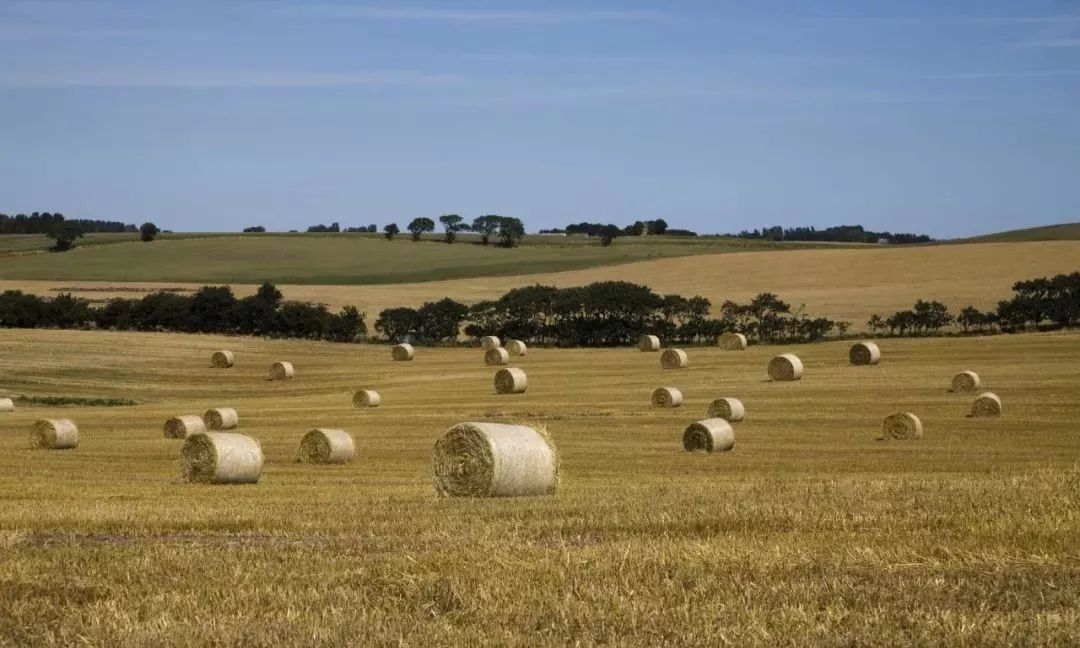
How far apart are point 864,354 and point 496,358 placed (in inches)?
605

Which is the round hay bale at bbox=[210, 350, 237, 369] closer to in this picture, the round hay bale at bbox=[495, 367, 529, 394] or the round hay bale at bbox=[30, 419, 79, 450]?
the round hay bale at bbox=[495, 367, 529, 394]

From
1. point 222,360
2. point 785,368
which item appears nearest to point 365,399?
point 785,368

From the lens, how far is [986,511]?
11.4 m

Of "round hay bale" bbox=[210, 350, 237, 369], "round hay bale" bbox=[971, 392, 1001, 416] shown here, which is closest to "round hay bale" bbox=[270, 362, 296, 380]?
"round hay bale" bbox=[210, 350, 237, 369]

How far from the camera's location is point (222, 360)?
5991cm

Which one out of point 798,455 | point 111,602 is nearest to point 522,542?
point 111,602

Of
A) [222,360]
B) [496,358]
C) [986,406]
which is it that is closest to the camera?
[986,406]

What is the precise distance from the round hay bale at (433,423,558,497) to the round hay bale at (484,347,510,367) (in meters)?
38.7

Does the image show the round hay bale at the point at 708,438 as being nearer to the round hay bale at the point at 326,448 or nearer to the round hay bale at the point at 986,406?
the round hay bale at the point at 326,448

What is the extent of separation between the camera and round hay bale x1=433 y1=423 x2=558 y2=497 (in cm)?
1783

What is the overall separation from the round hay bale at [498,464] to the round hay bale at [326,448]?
8.69 m

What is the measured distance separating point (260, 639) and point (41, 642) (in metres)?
1.17

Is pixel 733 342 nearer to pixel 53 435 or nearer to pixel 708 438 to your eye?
pixel 708 438

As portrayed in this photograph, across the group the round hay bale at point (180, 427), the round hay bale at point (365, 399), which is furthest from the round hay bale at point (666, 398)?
the round hay bale at point (180, 427)
